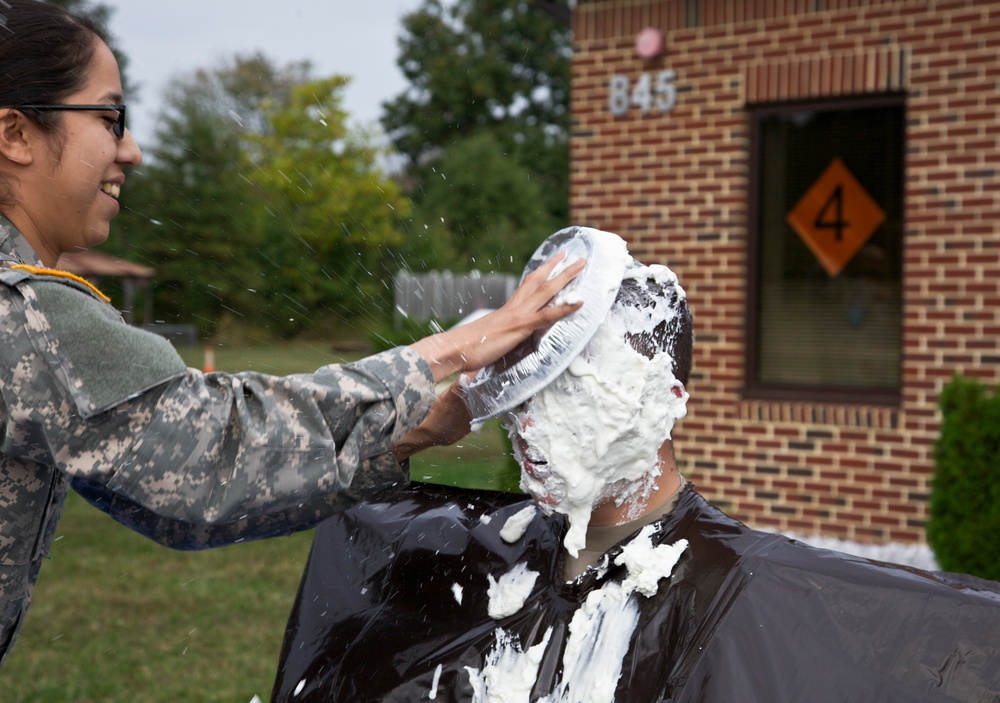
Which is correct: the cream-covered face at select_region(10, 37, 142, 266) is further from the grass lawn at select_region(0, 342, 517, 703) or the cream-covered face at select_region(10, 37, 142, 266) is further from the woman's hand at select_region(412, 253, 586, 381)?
the grass lawn at select_region(0, 342, 517, 703)

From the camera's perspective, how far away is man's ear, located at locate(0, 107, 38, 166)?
1.69 meters

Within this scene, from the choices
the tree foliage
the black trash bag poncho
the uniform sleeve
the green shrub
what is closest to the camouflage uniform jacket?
the uniform sleeve

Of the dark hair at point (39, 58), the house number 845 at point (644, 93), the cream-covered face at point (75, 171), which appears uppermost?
the house number 845 at point (644, 93)

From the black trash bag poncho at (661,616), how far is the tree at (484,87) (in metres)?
27.7

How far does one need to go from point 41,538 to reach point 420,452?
754mm

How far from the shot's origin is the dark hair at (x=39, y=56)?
167 cm

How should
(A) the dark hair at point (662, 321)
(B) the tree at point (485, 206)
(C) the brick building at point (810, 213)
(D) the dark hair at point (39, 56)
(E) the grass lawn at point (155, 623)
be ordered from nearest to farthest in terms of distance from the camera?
(D) the dark hair at point (39, 56)
(A) the dark hair at point (662, 321)
(E) the grass lawn at point (155, 623)
(C) the brick building at point (810, 213)
(B) the tree at point (485, 206)

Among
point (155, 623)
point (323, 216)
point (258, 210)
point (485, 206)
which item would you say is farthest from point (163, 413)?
point (485, 206)

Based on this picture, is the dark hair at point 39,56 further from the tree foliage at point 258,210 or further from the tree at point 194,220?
the tree at point 194,220

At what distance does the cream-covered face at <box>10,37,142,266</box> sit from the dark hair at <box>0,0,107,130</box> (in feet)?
0.06

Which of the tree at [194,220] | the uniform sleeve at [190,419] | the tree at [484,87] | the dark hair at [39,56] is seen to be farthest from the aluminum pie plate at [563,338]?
the tree at [484,87]

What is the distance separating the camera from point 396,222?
74.4ft

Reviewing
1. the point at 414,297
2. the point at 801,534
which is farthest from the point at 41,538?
the point at 414,297

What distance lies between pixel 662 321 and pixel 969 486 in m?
2.99
